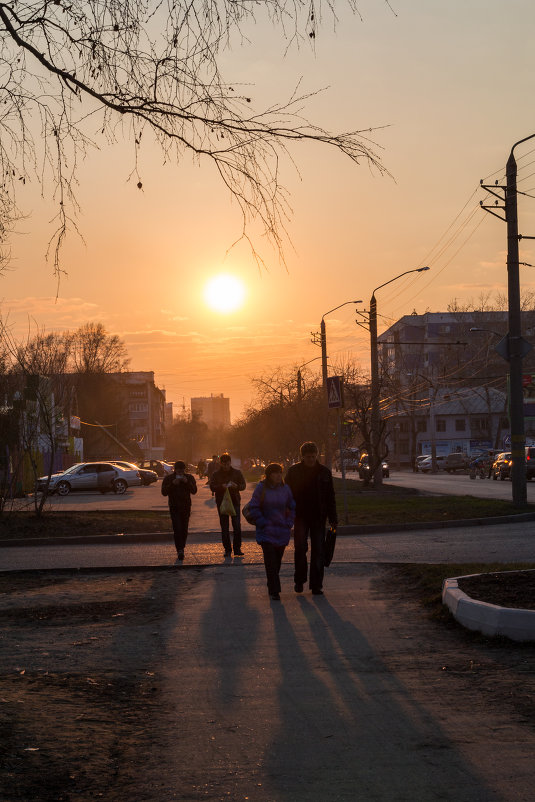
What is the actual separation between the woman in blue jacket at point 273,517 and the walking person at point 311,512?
0.19m

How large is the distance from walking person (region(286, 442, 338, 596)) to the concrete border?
2.41m

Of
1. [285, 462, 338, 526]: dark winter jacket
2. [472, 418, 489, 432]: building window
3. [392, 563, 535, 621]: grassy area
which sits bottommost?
[392, 563, 535, 621]: grassy area

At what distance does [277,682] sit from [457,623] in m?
2.55

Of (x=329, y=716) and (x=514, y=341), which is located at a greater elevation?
(x=514, y=341)

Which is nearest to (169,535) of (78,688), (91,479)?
(78,688)

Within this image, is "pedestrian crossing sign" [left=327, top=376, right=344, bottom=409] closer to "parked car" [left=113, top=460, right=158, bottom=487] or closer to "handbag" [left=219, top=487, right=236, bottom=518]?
"handbag" [left=219, top=487, right=236, bottom=518]

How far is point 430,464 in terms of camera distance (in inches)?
3723

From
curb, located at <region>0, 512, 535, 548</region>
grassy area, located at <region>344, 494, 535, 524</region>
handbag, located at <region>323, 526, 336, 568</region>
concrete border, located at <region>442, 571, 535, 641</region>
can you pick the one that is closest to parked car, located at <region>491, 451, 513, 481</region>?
grassy area, located at <region>344, 494, 535, 524</region>

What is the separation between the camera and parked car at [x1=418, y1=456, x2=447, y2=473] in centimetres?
9325

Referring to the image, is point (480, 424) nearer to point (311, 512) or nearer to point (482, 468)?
point (482, 468)

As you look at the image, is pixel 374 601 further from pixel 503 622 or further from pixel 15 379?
pixel 15 379

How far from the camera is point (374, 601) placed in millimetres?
10719

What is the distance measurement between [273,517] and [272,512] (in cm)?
6

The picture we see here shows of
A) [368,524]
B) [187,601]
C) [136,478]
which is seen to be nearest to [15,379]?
[368,524]
